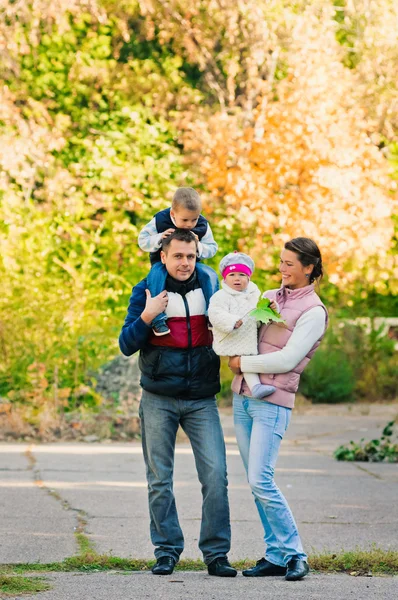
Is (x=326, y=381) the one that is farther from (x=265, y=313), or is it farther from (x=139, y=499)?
(x=265, y=313)

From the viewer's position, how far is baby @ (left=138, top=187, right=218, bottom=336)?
16.6 ft

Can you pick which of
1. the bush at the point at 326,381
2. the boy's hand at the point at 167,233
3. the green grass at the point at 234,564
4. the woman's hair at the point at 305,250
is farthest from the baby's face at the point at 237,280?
the bush at the point at 326,381

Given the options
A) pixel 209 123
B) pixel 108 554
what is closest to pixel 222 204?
pixel 209 123

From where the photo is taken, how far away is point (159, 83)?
19.3m

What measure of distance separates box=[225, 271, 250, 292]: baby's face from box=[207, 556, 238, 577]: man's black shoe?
4.13ft

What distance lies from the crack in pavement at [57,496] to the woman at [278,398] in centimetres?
147

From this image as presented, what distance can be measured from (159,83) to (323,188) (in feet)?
13.4

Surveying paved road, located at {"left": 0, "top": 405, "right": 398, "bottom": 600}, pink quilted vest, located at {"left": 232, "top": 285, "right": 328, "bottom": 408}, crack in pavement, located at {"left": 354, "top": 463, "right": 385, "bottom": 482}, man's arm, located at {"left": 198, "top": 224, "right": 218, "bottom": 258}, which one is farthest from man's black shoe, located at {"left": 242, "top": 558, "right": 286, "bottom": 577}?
crack in pavement, located at {"left": 354, "top": 463, "right": 385, "bottom": 482}

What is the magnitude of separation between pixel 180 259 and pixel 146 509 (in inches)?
95.4

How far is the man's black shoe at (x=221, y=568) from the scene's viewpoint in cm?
502

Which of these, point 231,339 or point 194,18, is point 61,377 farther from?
point 194,18

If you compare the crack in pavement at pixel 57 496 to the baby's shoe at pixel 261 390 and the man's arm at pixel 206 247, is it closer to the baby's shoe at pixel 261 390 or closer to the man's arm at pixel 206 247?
the baby's shoe at pixel 261 390

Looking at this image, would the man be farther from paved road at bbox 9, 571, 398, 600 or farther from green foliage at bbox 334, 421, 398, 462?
green foliage at bbox 334, 421, 398, 462

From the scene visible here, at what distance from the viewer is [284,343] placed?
4.98 metres
